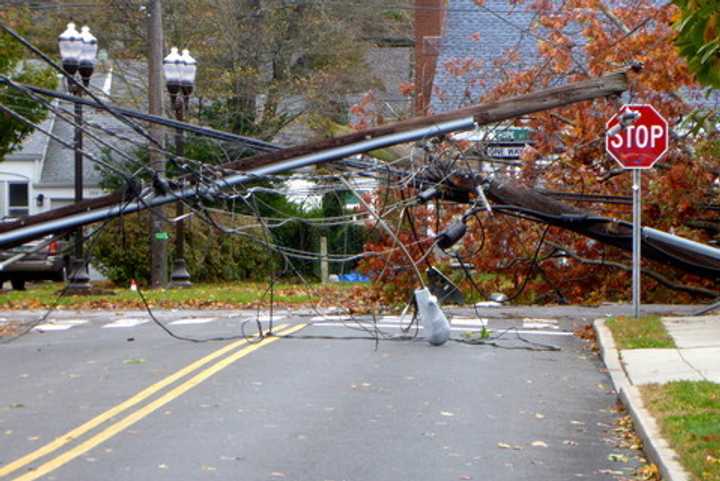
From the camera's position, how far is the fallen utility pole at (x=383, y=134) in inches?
530

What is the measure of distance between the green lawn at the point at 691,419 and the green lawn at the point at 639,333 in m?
3.14

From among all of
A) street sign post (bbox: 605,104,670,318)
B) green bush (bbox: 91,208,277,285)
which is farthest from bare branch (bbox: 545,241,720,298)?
green bush (bbox: 91,208,277,285)

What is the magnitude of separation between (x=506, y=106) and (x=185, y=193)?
152 inches

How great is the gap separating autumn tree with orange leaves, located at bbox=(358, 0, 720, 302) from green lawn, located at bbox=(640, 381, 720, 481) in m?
9.88

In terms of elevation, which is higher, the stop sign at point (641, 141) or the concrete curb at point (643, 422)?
the stop sign at point (641, 141)

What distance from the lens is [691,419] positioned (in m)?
9.72

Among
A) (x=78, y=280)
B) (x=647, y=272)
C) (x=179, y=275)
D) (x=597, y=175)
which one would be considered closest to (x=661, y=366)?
(x=647, y=272)

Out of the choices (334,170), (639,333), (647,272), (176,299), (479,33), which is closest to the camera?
(639,333)

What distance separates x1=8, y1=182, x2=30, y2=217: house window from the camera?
4609cm

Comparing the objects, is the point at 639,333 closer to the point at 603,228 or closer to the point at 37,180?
the point at 603,228

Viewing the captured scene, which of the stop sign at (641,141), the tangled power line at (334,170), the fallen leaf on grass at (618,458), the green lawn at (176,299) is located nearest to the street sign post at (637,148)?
the stop sign at (641,141)

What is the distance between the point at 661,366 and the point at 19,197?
121 feet

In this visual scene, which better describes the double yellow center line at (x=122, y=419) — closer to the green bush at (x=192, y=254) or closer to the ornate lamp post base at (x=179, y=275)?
the ornate lamp post base at (x=179, y=275)

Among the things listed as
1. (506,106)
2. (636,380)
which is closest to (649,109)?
(506,106)
